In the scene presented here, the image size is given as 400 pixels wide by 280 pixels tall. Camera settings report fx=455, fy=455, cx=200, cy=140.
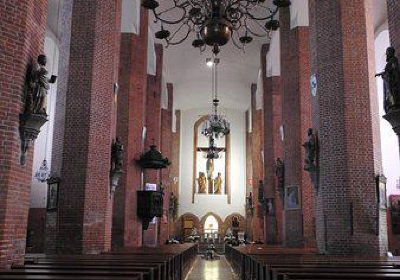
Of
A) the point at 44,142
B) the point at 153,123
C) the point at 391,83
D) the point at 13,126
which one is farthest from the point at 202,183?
the point at 13,126

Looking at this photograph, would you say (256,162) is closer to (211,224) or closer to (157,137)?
(157,137)

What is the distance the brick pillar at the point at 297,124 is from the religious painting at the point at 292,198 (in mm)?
112

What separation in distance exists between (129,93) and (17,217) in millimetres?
10500

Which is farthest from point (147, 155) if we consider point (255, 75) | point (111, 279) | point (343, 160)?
point (255, 75)

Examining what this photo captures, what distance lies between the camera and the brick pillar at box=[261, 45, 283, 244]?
1955 centimetres

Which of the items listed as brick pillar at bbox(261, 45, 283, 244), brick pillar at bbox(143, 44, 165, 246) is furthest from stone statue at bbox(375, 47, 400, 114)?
brick pillar at bbox(143, 44, 165, 246)

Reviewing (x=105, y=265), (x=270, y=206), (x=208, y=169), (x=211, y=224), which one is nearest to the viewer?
(x=105, y=265)

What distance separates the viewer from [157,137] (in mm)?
21688

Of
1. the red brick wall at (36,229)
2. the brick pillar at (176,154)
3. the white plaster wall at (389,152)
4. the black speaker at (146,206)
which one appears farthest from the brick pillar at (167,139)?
the white plaster wall at (389,152)

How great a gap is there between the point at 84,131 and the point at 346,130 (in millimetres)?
6105

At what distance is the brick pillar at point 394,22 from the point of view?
7707mm

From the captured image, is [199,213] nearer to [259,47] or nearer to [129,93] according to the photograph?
[259,47]

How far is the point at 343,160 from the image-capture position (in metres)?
10.5

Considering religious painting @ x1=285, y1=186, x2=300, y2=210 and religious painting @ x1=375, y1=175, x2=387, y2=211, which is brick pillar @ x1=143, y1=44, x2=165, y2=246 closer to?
religious painting @ x1=285, y1=186, x2=300, y2=210
